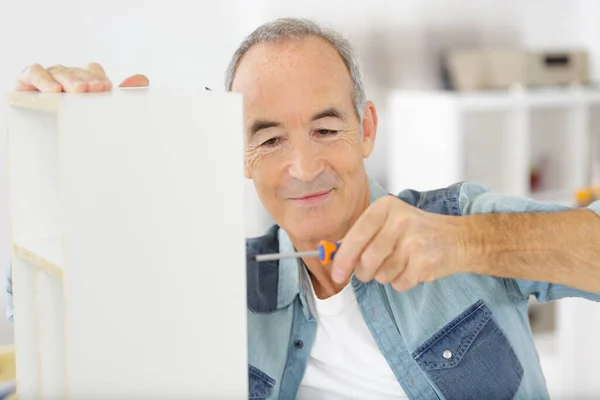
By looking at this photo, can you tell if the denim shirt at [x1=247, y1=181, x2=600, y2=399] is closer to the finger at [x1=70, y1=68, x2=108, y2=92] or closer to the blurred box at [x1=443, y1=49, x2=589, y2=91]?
the finger at [x1=70, y1=68, x2=108, y2=92]

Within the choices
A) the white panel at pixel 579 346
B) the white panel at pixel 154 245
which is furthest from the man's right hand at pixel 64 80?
the white panel at pixel 579 346

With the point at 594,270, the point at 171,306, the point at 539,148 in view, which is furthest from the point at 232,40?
the point at 171,306

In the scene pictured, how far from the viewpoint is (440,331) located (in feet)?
4.71

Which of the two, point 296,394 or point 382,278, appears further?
point 296,394

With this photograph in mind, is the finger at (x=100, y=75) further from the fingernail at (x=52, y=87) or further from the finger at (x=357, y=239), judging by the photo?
the finger at (x=357, y=239)

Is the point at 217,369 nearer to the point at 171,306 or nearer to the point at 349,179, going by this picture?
the point at 171,306

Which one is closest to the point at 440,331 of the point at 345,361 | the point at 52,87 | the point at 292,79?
the point at 345,361

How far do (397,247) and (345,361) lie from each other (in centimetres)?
41

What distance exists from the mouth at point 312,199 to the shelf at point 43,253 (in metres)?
0.43

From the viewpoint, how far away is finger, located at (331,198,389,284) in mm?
1090

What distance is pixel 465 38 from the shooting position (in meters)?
3.74

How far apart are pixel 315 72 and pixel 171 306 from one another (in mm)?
606

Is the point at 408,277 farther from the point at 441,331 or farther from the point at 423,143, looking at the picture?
the point at 423,143

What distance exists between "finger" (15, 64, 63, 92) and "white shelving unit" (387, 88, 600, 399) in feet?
7.73
